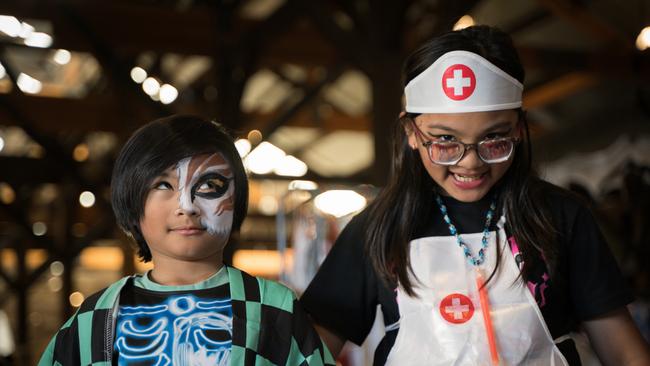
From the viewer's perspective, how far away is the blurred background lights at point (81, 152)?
39.5 feet

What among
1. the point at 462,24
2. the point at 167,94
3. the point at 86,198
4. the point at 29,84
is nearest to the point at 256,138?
the point at 167,94

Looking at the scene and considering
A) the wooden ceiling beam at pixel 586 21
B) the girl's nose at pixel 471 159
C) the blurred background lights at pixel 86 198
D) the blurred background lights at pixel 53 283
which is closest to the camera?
the girl's nose at pixel 471 159

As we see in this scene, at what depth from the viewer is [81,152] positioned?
40.4ft

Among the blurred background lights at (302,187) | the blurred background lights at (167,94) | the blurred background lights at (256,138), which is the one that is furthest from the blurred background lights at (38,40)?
the blurred background lights at (302,187)

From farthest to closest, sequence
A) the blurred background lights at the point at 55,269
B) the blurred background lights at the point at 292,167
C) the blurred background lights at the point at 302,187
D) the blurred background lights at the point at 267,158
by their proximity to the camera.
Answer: the blurred background lights at the point at 55,269 → the blurred background lights at the point at 292,167 → the blurred background lights at the point at 267,158 → the blurred background lights at the point at 302,187

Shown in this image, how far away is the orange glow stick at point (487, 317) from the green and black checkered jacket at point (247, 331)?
275 millimetres

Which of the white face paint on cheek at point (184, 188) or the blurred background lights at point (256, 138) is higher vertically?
the blurred background lights at point (256, 138)

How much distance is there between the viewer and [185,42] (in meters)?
7.48

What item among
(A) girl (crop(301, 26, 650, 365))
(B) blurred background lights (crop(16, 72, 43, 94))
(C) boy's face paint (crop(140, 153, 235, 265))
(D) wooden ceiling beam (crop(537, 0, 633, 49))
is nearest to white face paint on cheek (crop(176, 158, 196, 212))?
(C) boy's face paint (crop(140, 153, 235, 265))

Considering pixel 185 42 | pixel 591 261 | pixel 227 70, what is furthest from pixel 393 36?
pixel 591 261

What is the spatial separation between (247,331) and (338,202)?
4.75 meters

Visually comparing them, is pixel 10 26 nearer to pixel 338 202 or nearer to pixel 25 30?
pixel 25 30

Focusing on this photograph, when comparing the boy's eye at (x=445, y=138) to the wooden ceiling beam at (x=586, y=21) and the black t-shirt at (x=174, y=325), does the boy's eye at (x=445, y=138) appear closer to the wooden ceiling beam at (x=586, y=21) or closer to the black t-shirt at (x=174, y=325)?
the black t-shirt at (x=174, y=325)

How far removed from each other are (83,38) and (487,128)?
6084mm
